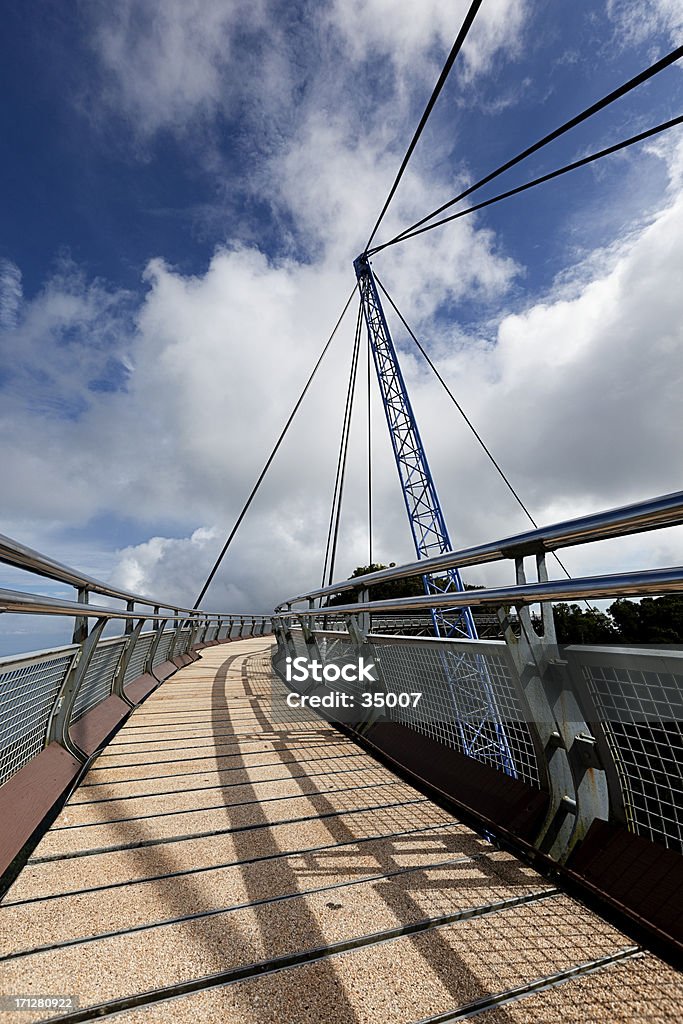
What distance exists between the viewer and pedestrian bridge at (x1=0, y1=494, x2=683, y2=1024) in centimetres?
132

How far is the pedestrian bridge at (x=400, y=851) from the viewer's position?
1.32m

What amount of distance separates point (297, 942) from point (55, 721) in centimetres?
183

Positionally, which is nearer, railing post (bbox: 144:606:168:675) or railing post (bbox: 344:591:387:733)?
railing post (bbox: 344:591:387:733)

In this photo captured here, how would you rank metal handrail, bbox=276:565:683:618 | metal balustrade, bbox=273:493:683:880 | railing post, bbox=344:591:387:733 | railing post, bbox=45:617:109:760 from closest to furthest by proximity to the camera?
metal handrail, bbox=276:565:683:618 → metal balustrade, bbox=273:493:683:880 → railing post, bbox=45:617:109:760 → railing post, bbox=344:591:387:733

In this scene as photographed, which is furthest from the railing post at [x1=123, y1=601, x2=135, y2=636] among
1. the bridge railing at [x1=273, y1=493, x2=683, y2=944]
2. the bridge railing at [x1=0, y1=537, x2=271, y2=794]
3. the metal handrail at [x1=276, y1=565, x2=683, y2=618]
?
the metal handrail at [x1=276, y1=565, x2=683, y2=618]

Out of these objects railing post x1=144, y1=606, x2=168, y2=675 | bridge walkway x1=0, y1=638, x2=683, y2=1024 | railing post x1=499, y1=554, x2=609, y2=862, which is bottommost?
bridge walkway x1=0, y1=638, x2=683, y2=1024

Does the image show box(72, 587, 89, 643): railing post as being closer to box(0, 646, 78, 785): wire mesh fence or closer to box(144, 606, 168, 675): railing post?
box(0, 646, 78, 785): wire mesh fence

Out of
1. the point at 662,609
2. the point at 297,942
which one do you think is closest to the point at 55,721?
the point at 297,942

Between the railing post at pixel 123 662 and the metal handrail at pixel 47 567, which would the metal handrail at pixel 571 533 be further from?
the railing post at pixel 123 662

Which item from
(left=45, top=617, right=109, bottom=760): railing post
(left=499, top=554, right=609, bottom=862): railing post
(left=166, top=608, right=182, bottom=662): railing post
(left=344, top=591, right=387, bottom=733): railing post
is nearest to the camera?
(left=499, top=554, right=609, bottom=862): railing post

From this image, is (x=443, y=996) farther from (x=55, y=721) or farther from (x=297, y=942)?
(x=55, y=721)

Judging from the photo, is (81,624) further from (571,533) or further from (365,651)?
(571,533)

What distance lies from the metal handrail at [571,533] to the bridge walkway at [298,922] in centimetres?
97

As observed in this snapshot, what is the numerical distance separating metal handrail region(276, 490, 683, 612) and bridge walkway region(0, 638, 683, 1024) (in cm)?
97
